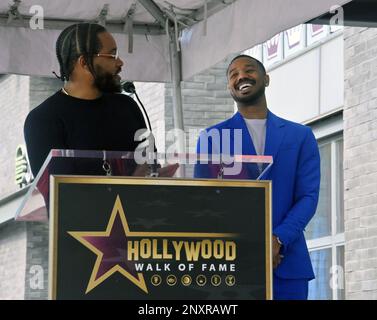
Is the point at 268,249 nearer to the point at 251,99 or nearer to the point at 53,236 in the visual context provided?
the point at 53,236

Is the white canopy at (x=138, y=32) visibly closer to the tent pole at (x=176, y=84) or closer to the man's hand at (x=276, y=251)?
the tent pole at (x=176, y=84)

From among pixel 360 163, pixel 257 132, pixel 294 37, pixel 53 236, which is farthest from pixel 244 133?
pixel 294 37

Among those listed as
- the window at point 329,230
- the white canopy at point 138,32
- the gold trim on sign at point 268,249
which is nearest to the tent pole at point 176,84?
the white canopy at point 138,32

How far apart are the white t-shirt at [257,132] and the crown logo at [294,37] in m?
6.19

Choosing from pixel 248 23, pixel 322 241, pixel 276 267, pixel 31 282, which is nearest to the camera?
pixel 31 282

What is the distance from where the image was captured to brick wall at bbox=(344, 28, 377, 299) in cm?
897

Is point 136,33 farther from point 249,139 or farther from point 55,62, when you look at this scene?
point 249,139

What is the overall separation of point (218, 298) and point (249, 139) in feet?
5.39

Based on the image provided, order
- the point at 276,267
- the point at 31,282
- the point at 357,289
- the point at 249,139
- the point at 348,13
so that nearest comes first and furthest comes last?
the point at 31,282 < the point at 276,267 < the point at 249,139 < the point at 348,13 < the point at 357,289

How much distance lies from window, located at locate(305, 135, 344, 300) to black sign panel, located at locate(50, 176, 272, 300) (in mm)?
6502

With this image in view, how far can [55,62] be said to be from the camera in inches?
261

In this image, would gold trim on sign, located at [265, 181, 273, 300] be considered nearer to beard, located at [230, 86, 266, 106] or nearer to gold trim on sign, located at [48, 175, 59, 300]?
gold trim on sign, located at [48, 175, 59, 300]

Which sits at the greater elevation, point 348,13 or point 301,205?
point 348,13
